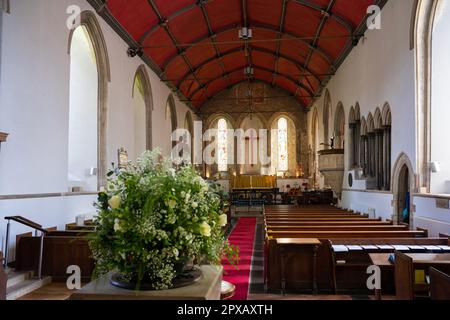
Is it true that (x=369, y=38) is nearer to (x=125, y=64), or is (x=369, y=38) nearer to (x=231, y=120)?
(x=125, y=64)

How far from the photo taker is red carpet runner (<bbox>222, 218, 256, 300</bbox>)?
5.58 m

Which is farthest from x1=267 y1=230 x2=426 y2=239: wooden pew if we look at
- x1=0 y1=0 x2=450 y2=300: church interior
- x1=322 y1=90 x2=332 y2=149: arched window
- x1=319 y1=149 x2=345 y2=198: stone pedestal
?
x1=322 y1=90 x2=332 y2=149: arched window

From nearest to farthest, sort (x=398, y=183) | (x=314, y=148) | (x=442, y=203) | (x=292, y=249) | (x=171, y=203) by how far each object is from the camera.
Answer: (x=171, y=203)
(x=292, y=249)
(x=442, y=203)
(x=398, y=183)
(x=314, y=148)

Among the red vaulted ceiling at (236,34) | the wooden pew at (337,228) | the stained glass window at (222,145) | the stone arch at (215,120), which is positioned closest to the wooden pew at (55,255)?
the wooden pew at (337,228)

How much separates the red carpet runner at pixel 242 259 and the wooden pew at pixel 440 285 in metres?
1.24

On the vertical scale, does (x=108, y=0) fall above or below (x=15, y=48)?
above

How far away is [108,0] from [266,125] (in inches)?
563

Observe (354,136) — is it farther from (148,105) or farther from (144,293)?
(144,293)

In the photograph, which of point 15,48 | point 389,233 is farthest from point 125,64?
point 389,233

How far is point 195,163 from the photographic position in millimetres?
9984

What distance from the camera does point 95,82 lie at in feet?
33.7

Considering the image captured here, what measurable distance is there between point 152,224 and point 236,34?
1477 centimetres

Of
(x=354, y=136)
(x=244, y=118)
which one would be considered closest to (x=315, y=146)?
(x=244, y=118)
